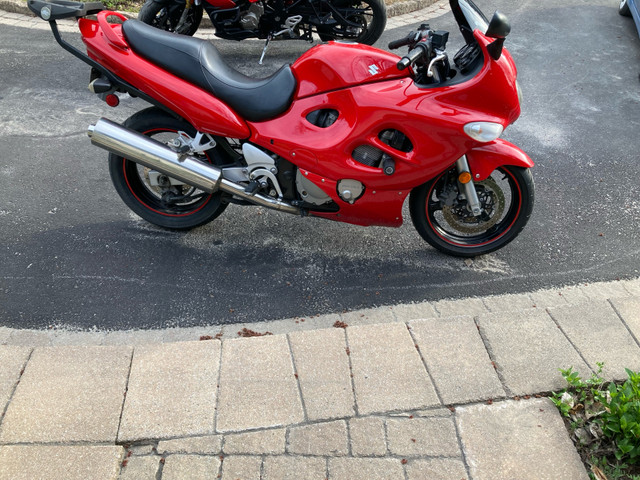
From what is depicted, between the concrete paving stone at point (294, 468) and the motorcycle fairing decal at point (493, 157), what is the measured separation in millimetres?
1873

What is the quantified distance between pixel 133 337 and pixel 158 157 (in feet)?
3.43

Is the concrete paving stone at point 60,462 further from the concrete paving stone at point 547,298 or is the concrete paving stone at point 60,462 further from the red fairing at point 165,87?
the concrete paving stone at point 547,298

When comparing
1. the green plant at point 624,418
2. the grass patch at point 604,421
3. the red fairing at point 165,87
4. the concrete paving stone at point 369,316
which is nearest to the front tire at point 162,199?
the red fairing at point 165,87

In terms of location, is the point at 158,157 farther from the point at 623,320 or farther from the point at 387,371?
the point at 623,320

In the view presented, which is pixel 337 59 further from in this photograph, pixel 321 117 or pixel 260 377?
pixel 260 377

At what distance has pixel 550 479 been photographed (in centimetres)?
232

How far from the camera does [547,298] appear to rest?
3.45 m

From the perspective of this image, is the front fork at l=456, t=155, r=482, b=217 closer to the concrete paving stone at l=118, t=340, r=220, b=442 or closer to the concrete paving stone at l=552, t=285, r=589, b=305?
the concrete paving stone at l=552, t=285, r=589, b=305

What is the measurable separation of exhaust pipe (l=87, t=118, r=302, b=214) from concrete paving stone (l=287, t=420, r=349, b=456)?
1481 mm

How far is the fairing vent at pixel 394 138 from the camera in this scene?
125 inches

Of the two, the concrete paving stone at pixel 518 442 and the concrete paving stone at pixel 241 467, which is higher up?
the concrete paving stone at pixel 518 442

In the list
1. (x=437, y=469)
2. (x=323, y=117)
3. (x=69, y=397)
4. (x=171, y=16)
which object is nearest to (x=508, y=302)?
(x=437, y=469)

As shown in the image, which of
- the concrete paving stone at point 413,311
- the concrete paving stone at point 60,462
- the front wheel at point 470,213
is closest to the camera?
the concrete paving stone at point 60,462

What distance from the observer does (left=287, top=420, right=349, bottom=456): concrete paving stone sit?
238 cm
